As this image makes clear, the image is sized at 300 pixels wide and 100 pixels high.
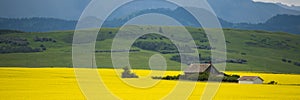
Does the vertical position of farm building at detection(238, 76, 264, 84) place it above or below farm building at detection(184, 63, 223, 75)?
below

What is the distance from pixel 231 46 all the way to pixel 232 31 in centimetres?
2816

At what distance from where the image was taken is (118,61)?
351 ft

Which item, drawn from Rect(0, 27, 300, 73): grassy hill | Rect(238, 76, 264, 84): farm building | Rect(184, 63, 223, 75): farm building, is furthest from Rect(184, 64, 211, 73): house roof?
Rect(0, 27, 300, 73): grassy hill

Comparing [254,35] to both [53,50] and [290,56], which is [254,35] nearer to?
[290,56]

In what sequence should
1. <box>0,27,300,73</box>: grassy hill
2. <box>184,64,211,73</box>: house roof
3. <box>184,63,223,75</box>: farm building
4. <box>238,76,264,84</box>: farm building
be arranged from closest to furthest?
<box>238,76,264,84</box>: farm building
<box>184,63,223,75</box>: farm building
<box>184,64,211,73</box>: house roof
<box>0,27,300,73</box>: grassy hill

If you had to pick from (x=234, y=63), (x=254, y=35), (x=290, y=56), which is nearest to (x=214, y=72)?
(x=234, y=63)

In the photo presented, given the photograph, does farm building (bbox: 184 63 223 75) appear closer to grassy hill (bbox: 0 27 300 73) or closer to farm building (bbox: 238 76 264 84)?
farm building (bbox: 238 76 264 84)

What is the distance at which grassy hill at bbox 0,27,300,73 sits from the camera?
109 m

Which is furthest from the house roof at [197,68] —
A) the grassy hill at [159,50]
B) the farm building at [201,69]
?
the grassy hill at [159,50]

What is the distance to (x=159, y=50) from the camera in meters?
133

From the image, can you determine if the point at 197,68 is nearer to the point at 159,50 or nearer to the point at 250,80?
the point at 250,80

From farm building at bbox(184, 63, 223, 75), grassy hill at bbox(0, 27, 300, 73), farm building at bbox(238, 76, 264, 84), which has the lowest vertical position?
farm building at bbox(238, 76, 264, 84)

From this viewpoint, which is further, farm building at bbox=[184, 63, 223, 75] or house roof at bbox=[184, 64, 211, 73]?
house roof at bbox=[184, 64, 211, 73]

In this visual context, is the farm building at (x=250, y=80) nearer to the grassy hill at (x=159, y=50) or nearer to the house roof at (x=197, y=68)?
the house roof at (x=197, y=68)
